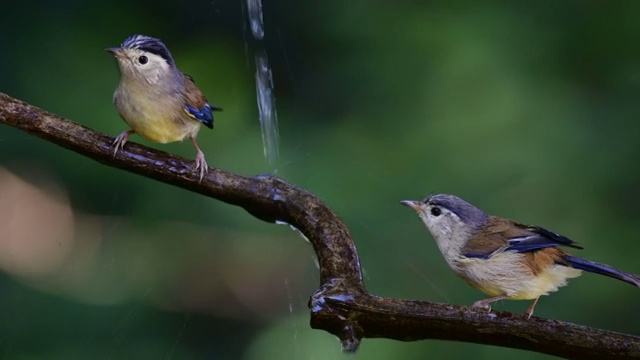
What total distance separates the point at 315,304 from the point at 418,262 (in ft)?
6.29

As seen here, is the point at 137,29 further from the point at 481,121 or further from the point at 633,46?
the point at 633,46

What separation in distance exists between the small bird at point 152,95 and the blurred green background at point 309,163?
1123mm

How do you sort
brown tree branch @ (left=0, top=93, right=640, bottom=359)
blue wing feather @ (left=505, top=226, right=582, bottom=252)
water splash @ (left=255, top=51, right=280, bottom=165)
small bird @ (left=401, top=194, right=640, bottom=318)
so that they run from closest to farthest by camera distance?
Answer: brown tree branch @ (left=0, top=93, right=640, bottom=359) → blue wing feather @ (left=505, top=226, right=582, bottom=252) → small bird @ (left=401, top=194, right=640, bottom=318) → water splash @ (left=255, top=51, right=280, bottom=165)

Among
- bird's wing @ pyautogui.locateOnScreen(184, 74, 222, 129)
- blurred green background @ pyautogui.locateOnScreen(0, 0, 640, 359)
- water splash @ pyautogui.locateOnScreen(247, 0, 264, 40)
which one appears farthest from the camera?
water splash @ pyautogui.locateOnScreen(247, 0, 264, 40)

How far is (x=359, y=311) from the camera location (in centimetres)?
208

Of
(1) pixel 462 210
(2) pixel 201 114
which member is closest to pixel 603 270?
(1) pixel 462 210

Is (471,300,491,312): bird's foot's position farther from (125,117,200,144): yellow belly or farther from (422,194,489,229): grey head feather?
(125,117,200,144): yellow belly

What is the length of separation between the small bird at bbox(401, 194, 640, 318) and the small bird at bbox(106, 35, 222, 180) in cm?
72

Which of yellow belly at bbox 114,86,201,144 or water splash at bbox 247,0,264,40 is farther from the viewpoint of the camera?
water splash at bbox 247,0,264,40

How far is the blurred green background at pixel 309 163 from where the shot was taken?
3918 millimetres

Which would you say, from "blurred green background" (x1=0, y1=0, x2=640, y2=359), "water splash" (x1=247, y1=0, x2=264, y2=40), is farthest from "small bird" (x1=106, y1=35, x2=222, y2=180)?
"water splash" (x1=247, y1=0, x2=264, y2=40)

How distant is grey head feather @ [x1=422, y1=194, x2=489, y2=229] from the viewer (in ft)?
8.80

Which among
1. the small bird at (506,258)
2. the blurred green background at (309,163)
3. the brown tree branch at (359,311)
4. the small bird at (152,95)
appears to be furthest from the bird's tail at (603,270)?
the blurred green background at (309,163)

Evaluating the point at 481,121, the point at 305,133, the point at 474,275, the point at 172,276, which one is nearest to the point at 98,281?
the point at 172,276
